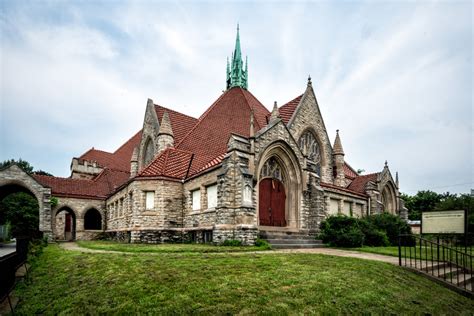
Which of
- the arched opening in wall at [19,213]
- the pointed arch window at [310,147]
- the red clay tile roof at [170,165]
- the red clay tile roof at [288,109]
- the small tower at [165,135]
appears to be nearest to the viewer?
the red clay tile roof at [170,165]

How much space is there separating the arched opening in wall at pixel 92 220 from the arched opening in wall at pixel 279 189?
17578mm

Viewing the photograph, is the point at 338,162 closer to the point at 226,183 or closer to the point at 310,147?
the point at 310,147

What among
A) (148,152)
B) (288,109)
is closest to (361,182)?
(288,109)

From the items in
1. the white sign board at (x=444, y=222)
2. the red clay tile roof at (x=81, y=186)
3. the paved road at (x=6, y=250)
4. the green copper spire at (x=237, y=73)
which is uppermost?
the green copper spire at (x=237, y=73)

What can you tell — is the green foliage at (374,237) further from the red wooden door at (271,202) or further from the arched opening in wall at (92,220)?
the arched opening in wall at (92,220)

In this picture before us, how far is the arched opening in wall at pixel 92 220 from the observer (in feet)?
96.0

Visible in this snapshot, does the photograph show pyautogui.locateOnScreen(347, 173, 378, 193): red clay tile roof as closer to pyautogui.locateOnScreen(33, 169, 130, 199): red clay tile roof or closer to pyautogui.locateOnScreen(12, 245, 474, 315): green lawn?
pyautogui.locateOnScreen(12, 245, 474, 315): green lawn

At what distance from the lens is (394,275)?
351 inches

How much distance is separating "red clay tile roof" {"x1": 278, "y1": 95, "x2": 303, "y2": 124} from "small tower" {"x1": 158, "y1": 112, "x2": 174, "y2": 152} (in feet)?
25.9

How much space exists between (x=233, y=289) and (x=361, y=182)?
2258 centimetres

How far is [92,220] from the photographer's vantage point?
30031 millimetres

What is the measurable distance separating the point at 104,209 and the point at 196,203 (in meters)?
14.1

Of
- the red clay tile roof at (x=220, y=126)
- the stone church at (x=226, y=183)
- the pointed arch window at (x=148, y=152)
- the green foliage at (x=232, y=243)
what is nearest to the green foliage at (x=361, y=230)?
the stone church at (x=226, y=183)

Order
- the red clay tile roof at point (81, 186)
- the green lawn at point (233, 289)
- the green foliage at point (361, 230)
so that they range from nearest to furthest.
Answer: the green lawn at point (233, 289) → the green foliage at point (361, 230) → the red clay tile roof at point (81, 186)
